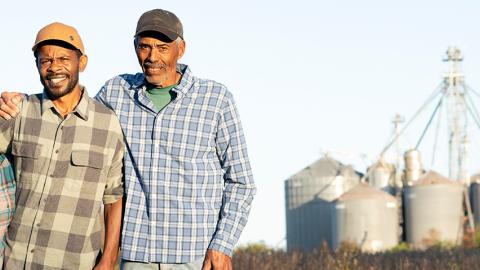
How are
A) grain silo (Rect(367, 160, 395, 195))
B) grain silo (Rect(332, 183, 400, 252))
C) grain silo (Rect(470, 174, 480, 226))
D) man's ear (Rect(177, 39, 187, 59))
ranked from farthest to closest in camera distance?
grain silo (Rect(367, 160, 395, 195)) < grain silo (Rect(470, 174, 480, 226)) < grain silo (Rect(332, 183, 400, 252)) < man's ear (Rect(177, 39, 187, 59))

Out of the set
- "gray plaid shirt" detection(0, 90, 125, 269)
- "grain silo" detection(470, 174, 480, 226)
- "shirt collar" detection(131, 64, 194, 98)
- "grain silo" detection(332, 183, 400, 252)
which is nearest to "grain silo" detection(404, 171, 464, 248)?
"grain silo" detection(332, 183, 400, 252)

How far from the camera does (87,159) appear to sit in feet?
14.9

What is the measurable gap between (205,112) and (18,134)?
2.48ft

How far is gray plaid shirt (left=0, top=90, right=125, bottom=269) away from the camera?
4.47 metres

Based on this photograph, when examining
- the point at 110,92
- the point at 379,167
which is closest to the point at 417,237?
the point at 379,167

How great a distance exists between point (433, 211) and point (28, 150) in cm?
5896

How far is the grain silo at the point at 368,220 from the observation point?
6181cm

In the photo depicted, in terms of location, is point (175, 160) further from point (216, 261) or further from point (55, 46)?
point (55, 46)

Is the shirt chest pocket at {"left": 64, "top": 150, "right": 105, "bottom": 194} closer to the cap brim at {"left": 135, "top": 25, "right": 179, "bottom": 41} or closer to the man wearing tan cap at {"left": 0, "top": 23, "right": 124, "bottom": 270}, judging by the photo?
the man wearing tan cap at {"left": 0, "top": 23, "right": 124, "bottom": 270}

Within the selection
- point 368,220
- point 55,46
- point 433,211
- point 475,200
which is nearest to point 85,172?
point 55,46

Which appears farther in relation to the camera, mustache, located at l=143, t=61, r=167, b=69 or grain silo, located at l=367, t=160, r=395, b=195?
grain silo, located at l=367, t=160, r=395, b=195

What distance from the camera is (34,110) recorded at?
4578 mm

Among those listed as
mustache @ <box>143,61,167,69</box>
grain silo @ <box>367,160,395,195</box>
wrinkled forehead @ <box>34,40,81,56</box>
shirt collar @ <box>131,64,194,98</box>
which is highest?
grain silo @ <box>367,160,395,195</box>

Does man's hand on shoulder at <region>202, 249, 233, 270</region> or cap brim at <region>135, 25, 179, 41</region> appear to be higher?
cap brim at <region>135, 25, 179, 41</region>
